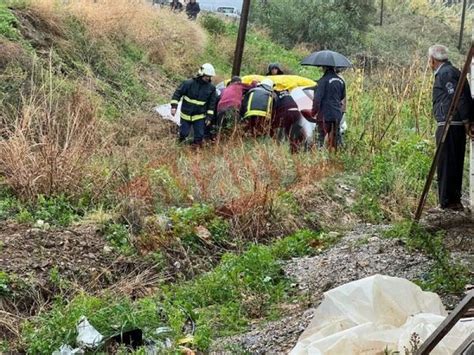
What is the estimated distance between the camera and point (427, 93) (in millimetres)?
11383

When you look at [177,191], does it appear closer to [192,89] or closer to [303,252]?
[303,252]

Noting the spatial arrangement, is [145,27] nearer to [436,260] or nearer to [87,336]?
[436,260]

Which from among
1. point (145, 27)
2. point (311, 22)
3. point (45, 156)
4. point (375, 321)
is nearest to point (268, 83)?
point (45, 156)

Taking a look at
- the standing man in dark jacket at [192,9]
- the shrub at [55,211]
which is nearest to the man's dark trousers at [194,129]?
the shrub at [55,211]

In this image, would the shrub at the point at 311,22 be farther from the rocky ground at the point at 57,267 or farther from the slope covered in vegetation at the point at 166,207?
the rocky ground at the point at 57,267

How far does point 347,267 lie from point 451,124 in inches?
89.6

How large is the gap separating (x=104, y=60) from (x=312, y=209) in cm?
810

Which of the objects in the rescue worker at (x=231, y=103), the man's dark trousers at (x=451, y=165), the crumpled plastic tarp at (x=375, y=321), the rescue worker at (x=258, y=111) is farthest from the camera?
the rescue worker at (x=231, y=103)

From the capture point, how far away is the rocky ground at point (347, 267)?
4.60 meters

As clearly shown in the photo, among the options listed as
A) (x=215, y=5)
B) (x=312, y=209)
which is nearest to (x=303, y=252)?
(x=312, y=209)

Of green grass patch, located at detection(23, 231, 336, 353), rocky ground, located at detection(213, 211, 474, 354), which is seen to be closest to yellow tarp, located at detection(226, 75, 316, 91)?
rocky ground, located at detection(213, 211, 474, 354)

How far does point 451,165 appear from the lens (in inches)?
294

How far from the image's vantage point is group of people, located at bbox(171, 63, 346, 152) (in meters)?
10.3

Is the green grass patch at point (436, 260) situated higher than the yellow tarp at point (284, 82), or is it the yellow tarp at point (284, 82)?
the yellow tarp at point (284, 82)
